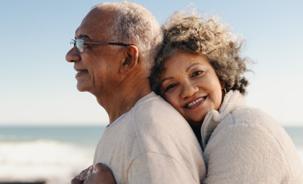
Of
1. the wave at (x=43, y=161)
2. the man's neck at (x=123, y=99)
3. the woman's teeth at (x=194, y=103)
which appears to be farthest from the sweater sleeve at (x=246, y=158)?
the wave at (x=43, y=161)

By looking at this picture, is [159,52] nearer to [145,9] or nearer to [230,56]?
[145,9]

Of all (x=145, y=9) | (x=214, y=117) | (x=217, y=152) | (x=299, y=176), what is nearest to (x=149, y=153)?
(x=217, y=152)

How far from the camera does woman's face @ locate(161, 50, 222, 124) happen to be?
2697 millimetres

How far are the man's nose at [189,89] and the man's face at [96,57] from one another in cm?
33

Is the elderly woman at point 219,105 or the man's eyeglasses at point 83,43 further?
the man's eyeglasses at point 83,43

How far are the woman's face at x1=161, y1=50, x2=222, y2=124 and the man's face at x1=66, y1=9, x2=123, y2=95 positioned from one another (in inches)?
10.0

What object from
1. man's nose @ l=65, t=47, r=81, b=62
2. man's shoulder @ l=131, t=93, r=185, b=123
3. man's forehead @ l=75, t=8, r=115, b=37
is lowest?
man's shoulder @ l=131, t=93, r=185, b=123

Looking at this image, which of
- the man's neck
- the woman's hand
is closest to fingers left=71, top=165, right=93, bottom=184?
the woman's hand

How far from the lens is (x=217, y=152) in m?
2.36

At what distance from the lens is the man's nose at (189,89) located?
269cm

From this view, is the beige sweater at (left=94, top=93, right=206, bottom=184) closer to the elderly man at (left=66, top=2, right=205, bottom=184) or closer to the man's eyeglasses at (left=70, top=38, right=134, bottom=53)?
the elderly man at (left=66, top=2, right=205, bottom=184)

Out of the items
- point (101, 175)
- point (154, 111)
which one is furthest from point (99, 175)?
point (154, 111)

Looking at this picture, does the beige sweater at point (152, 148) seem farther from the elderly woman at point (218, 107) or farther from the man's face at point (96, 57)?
the man's face at point (96, 57)

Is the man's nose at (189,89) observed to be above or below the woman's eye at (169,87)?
below
